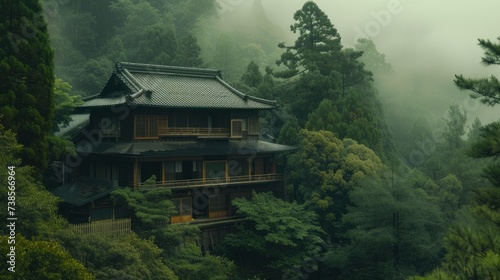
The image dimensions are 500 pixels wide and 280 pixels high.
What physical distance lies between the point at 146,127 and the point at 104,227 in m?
9.20

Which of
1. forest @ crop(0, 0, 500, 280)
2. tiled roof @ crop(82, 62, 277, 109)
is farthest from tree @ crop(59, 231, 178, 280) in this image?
tiled roof @ crop(82, 62, 277, 109)

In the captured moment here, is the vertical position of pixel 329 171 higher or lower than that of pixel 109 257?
higher

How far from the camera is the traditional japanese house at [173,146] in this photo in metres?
26.7

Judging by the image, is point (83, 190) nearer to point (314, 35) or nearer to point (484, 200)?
point (484, 200)

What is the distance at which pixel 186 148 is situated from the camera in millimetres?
28141

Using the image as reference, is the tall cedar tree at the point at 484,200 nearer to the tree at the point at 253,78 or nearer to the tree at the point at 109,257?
the tree at the point at 109,257

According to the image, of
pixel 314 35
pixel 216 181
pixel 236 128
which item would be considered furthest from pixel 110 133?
pixel 314 35

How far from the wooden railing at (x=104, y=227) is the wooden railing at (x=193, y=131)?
873cm

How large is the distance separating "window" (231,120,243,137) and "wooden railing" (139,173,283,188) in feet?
9.94

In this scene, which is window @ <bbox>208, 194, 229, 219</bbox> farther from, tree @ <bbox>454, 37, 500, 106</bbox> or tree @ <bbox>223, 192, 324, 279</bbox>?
tree @ <bbox>454, 37, 500, 106</bbox>

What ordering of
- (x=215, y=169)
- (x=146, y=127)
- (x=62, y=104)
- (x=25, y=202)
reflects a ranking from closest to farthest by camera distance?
(x=25, y=202) < (x=146, y=127) < (x=62, y=104) < (x=215, y=169)

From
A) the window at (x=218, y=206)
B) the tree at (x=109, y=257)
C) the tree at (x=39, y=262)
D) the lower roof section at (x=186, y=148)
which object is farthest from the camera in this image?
the window at (x=218, y=206)

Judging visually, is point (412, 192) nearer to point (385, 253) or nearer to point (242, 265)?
point (385, 253)

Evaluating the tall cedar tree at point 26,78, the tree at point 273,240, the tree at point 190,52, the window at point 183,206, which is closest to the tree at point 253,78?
the tree at point 190,52
